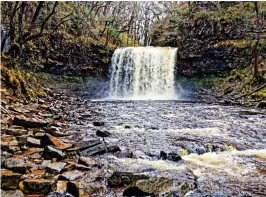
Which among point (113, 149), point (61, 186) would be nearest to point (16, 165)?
point (61, 186)

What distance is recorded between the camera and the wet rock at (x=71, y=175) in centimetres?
446

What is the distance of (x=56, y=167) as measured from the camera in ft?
15.7

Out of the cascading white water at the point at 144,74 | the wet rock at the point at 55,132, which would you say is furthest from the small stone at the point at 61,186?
the cascading white water at the point at 144,74

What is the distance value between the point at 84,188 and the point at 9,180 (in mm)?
983

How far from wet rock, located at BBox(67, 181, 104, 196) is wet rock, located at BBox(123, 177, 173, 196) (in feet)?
1.38

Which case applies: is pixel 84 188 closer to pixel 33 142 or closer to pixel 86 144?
pixel 33 142

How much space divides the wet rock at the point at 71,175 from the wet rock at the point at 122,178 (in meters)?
0.51

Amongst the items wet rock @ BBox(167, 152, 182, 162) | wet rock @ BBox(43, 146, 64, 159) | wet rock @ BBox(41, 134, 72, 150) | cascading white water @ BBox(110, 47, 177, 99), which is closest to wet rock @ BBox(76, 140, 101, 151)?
wet rock @ BBox(41, 134, 72, 150)

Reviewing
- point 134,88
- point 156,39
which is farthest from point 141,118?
point 156,39

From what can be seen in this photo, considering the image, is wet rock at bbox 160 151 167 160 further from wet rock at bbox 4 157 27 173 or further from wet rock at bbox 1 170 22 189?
wet rock at bbox 1 170 22 189

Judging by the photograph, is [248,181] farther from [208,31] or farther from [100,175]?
[208,31]

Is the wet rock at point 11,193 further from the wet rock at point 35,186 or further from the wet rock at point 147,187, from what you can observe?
the wet rock at point 147,187

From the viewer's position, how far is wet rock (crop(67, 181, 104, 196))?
4.01 m

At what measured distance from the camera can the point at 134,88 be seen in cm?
2392
